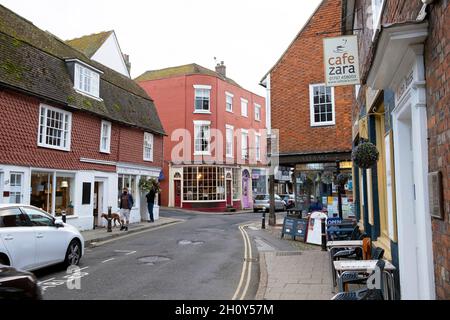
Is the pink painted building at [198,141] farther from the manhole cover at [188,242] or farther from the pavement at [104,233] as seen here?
the manhole cover at [188,242]

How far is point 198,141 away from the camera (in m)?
31.8

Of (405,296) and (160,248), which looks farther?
(160,248)

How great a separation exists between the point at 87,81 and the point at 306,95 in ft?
33.1

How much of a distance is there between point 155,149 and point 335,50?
57.0ft

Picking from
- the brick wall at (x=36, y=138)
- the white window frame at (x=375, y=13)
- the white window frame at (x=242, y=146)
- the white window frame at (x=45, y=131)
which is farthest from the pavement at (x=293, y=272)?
the white window frame at (x=242, y=146)

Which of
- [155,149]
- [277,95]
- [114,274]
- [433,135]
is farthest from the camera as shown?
[155,149]

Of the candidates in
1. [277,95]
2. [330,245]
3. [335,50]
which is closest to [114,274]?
[330,245]

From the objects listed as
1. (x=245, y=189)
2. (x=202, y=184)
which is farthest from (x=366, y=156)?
(x=245, y=189)

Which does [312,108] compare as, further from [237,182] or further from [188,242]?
[237,182]

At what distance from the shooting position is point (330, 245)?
7418 millimetres

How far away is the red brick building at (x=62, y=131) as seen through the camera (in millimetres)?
13312

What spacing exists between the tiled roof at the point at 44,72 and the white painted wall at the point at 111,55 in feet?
11.1
